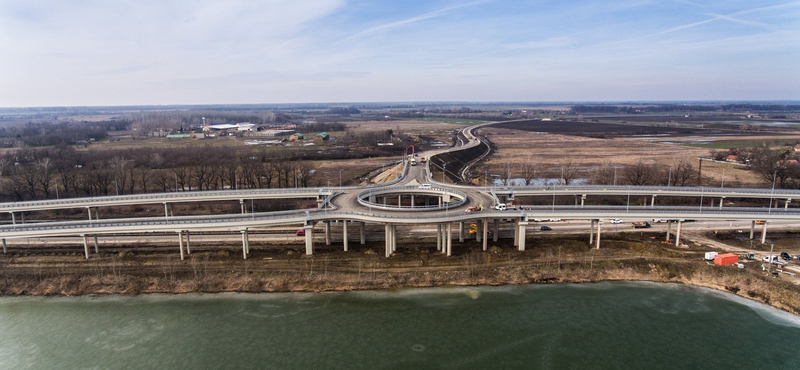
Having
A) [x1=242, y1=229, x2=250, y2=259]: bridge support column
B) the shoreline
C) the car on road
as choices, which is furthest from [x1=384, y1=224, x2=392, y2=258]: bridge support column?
the car on road

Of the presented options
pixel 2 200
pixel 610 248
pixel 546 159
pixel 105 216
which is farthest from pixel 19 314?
pixel 546 159

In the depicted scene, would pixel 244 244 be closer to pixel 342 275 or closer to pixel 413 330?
pixel 342 275

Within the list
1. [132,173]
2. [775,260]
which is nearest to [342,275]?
[775,260]

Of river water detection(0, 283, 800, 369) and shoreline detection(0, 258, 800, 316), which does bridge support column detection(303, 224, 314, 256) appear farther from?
river water detection(0, 283, 800, 369)

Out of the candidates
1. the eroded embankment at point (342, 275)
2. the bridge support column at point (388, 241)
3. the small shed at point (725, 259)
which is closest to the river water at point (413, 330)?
the eroded embankment at point (342, 275)

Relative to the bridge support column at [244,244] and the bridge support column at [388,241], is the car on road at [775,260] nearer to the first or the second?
the bridge support column at [388,241]
